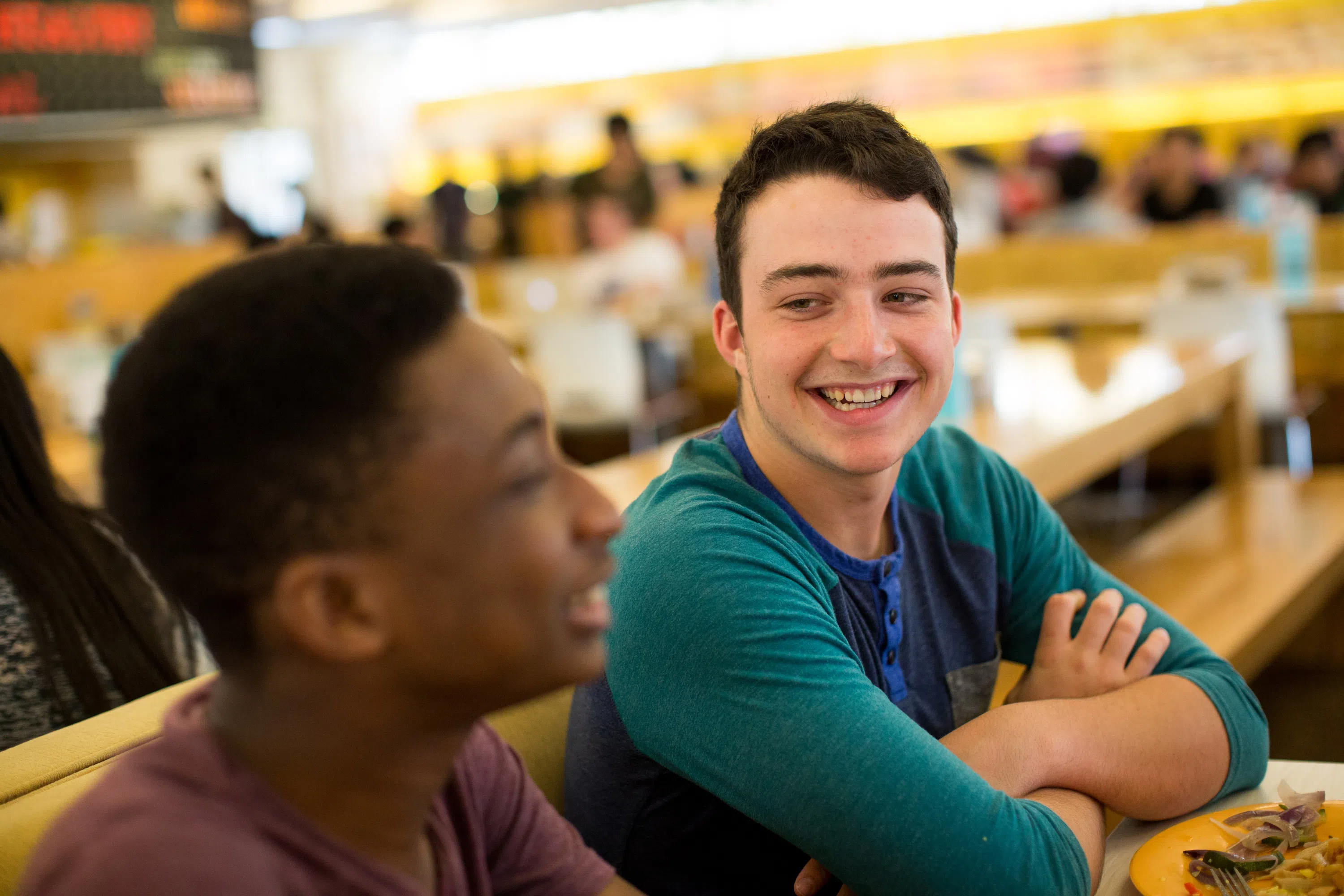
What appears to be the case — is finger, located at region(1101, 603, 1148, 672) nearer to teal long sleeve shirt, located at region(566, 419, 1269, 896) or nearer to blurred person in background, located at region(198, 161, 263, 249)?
teal long sleeve shirt, located at region(566, 419, 1269, 896)

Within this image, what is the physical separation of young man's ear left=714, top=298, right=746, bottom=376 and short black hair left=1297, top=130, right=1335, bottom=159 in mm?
6022

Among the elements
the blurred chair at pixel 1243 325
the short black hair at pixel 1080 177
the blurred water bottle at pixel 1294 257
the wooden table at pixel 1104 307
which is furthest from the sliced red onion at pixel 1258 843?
the short black hair at pixel 1080 177

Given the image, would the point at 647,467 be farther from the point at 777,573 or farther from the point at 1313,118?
the point at 1313,118

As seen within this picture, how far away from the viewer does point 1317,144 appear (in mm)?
6316

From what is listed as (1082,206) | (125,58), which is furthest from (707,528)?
(1082,206)

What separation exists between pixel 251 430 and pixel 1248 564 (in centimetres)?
253

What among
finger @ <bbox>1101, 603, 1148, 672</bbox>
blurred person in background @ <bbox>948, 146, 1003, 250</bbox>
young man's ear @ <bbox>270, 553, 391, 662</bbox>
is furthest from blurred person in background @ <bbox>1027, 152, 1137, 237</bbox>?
young man's ear @ <bbox>270, 553, 391, 662</bbox>

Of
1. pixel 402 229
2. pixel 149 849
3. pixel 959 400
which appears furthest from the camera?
pixel 402 229

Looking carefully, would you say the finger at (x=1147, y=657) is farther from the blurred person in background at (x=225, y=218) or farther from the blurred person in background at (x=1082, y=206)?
the blurred person in background at (x=1082, y=206)

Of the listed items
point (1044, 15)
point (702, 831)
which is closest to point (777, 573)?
point (702, 831)

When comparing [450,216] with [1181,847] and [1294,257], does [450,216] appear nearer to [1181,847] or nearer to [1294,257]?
[1294,257]

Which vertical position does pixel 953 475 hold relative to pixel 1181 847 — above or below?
above

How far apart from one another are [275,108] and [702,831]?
11.5 meters

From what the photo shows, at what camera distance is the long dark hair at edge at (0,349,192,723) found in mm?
1330
